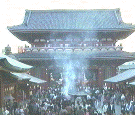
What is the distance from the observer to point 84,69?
125 feet

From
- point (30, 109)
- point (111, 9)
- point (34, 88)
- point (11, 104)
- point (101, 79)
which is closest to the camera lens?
point (30, 109)

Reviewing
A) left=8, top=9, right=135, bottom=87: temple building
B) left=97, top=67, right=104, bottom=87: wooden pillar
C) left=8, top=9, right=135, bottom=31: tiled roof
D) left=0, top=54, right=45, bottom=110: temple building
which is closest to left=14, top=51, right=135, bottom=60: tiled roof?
left=8, top=9, right=135, bottom=87: temple building

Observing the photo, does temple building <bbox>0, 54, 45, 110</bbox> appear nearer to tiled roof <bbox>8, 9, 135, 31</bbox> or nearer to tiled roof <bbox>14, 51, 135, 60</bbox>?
tiled roof <bbox>14, 51, 135, 60</bbox>

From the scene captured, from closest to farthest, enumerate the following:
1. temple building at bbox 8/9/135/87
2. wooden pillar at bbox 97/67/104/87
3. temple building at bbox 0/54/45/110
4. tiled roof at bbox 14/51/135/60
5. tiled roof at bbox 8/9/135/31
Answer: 1. temple building at bbox 0/54/45/110
2. tiled roof at bbox 14/51/135/60
3. temple building at bbox 8/9/135/87
4. wooden pillar at bbox 97/67/104/87
5. tiled roof at bbox 8/9/135/31

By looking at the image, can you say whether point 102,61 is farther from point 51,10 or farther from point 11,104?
point 11,104

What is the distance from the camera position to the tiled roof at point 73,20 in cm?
3877

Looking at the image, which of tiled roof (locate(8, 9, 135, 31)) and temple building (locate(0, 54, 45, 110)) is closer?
temple building (locate(0, 54, 45, 110))

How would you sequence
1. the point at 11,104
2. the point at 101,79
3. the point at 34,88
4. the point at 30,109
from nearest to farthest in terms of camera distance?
the point at 30,109 → the point at 11,104 → the point at 34,88 → the point at 101,79

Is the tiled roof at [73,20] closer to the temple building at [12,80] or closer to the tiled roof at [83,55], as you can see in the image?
the tiled roof at [83,55]

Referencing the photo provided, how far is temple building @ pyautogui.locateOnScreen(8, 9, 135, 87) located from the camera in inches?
1442

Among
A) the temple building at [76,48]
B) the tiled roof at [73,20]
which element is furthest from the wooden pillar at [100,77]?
the tiled roof at [73,20]

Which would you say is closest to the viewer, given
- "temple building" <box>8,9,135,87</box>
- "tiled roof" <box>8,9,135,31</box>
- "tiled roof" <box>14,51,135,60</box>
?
"tiled roof" <box>14,51,135,60</box>

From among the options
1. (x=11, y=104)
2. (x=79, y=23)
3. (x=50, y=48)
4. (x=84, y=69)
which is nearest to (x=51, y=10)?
(x=79, y=23)

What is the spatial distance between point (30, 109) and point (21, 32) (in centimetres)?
2267
